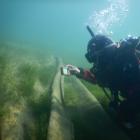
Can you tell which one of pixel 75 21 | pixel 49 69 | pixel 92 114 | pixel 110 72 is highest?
pixel 75 21

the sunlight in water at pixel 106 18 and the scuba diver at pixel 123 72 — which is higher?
the sunlight in water at pixel 106 18

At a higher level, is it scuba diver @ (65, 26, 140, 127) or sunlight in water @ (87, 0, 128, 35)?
sunlight in water @ (87, 0, 128, 35)

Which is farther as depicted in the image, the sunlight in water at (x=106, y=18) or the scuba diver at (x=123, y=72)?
the sunlight in water at (x=106, y=18)

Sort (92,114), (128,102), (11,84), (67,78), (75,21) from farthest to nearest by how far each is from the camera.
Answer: (75,21)
(67,78)
(11,84)
(92,114)
(128,102)

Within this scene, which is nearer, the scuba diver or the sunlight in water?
the scuba diver

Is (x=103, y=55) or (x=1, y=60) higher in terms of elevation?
(x=1, y=60)

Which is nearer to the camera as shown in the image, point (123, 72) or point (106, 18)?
point (123, 72)

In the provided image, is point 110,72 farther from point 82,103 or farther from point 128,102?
point 82,103

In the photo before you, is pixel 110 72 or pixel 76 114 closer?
pixel 110 72

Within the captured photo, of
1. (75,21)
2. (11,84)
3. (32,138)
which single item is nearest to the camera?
(32,138)

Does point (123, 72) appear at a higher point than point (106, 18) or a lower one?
lower

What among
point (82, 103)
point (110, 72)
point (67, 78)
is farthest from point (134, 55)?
point (67, 78)

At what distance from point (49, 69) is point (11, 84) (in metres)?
4.10

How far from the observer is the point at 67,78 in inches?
372
